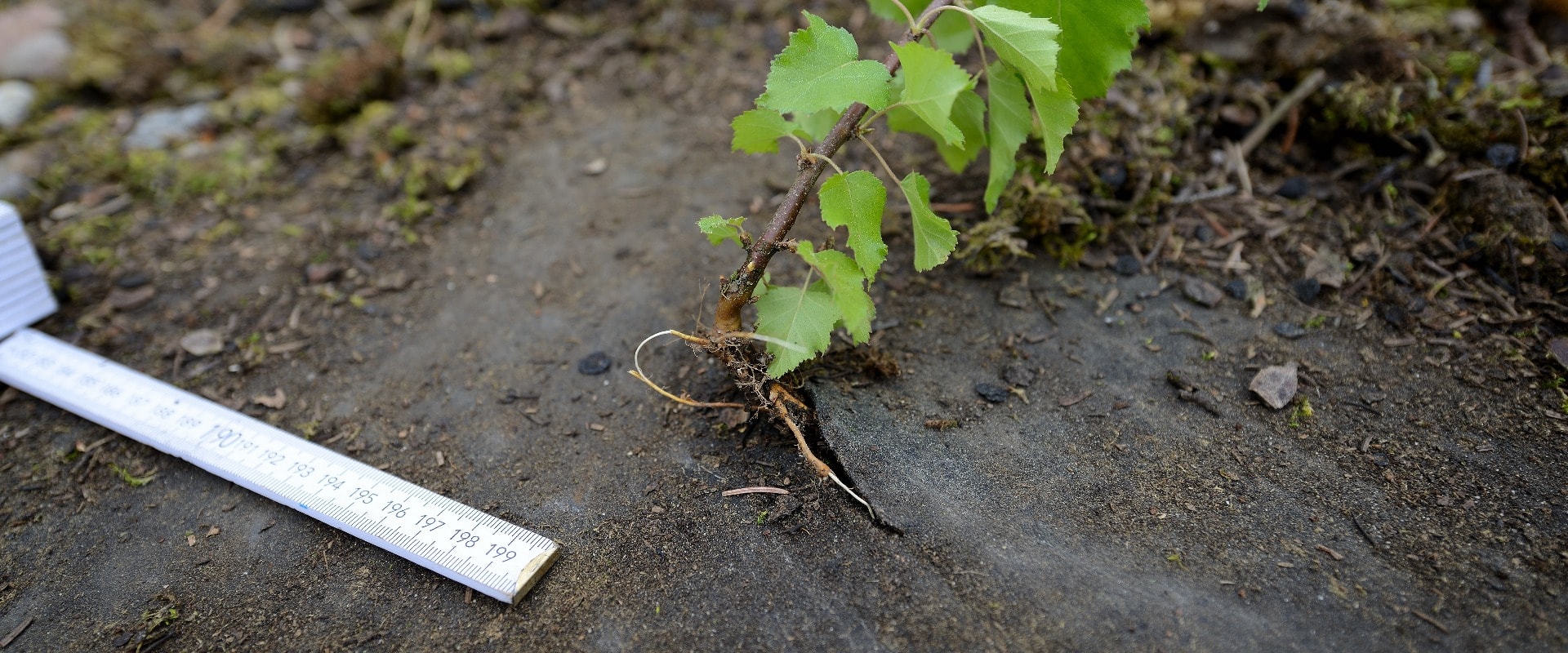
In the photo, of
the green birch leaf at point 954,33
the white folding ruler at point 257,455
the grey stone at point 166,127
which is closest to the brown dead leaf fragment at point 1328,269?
the green birch leaf at point 954,33

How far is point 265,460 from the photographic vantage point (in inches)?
99.5

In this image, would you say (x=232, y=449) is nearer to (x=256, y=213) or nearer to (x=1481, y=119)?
(x=256, y=213)

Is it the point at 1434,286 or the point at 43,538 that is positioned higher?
the point at 1434,286

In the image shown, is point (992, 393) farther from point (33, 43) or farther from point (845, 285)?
point (33, 43)

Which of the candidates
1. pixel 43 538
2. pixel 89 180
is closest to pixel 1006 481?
pixel 43 538

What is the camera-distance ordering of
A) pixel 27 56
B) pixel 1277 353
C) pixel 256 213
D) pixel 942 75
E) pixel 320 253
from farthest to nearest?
1. pixel 27 56
2. pixel 256 213
3. pixel 320 253
4. pixel 1277 353
5. pixel 942 75

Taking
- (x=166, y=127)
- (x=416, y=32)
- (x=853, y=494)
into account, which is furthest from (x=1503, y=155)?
(x=166, y=127)

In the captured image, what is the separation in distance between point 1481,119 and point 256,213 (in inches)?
187

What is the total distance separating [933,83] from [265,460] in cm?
220

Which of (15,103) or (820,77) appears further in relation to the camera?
(15,103)

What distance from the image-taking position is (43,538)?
8.00 ft

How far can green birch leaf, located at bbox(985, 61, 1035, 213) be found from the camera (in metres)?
2.35

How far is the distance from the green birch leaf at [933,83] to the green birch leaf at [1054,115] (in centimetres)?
32

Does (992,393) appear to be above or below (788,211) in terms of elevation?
below
